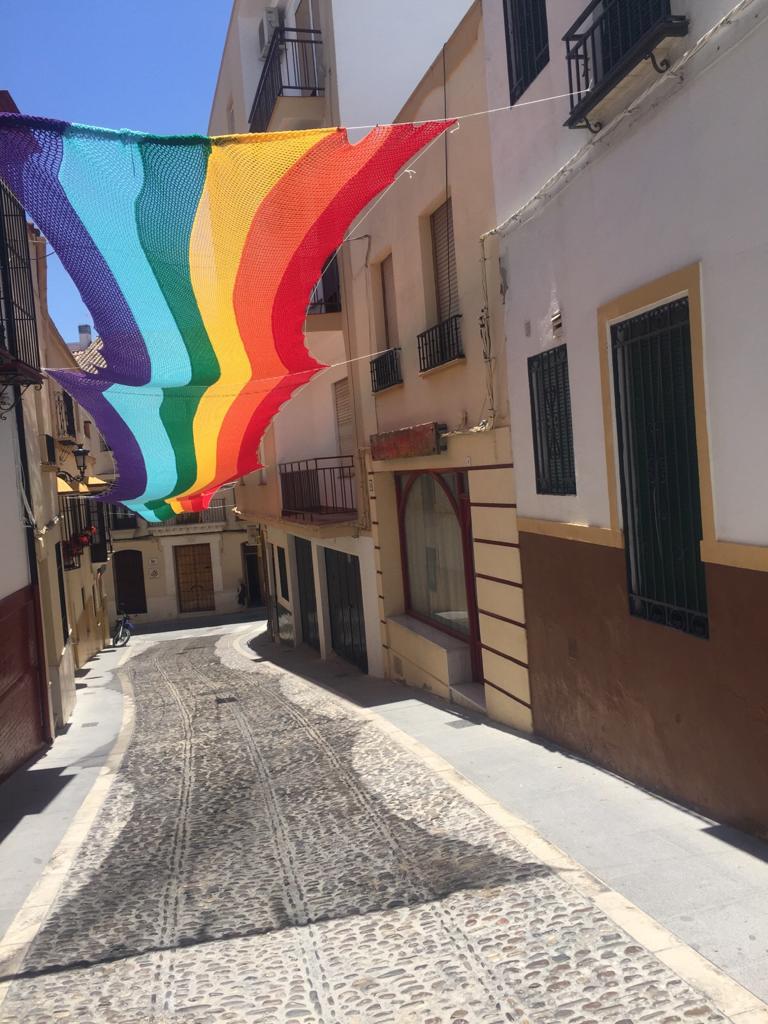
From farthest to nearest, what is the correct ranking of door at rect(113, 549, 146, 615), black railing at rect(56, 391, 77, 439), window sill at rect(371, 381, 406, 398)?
door at rect(113, 549, 146, 615) < black railing at rect(56, 391, 77, 439) < window sill at rect(371, 381, 406, 398)

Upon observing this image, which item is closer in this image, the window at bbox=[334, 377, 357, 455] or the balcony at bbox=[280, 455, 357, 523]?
the balcony at bbox=[280, 455, 357, 523]

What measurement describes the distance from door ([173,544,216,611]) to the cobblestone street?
27576 millimetres

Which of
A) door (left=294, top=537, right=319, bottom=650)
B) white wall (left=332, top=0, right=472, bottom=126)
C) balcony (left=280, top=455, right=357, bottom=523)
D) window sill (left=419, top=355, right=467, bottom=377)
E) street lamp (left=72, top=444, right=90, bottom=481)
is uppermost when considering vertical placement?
white wall (left=332, top=0, right=472, bottom=126)

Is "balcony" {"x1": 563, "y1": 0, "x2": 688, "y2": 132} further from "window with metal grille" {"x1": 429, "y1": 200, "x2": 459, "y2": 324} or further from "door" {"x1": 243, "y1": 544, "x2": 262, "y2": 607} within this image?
"door" {"x1": 243, "y1": 544, "x2": 262, "y2": 607}

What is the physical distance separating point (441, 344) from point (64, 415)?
38.8ft

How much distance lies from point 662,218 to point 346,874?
4389mm

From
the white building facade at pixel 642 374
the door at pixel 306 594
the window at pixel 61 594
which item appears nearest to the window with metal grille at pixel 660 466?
the white building facade at pixel 642 374

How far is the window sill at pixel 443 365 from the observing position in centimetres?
920

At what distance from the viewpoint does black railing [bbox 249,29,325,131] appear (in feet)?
43.0

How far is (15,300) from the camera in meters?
10.2

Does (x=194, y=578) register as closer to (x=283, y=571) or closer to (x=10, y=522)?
(x=283, y=571)

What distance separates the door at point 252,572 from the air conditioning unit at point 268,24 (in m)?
20.3

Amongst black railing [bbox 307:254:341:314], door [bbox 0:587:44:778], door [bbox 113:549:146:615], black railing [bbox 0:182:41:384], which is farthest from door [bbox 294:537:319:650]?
door [bbox 113:549:146:615]

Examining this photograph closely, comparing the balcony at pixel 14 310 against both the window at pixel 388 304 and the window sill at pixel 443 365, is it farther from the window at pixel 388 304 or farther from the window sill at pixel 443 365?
the window at pixel 388 304
